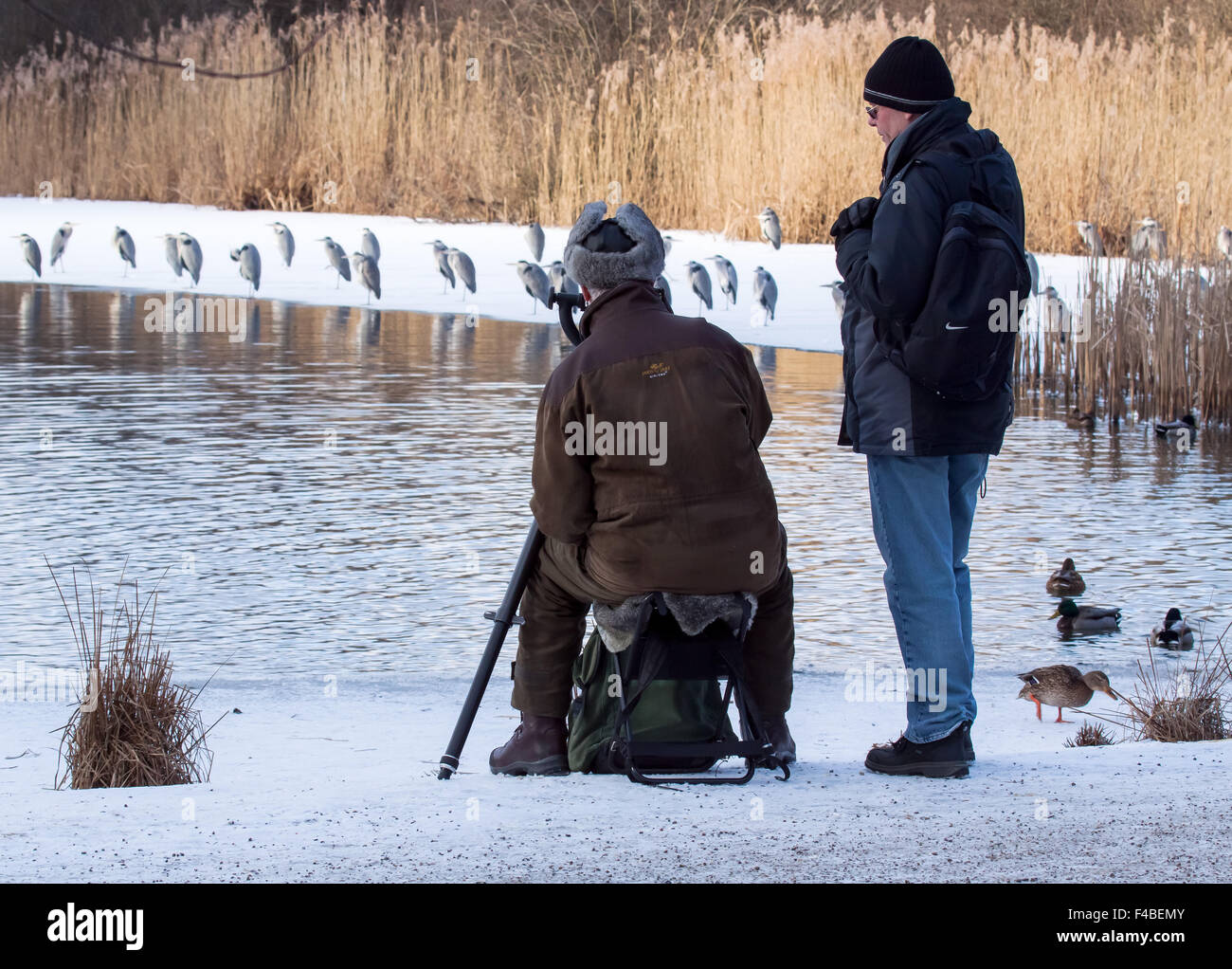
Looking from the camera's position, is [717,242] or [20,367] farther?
[717,242]

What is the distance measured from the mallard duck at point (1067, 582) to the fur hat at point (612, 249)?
2.76m

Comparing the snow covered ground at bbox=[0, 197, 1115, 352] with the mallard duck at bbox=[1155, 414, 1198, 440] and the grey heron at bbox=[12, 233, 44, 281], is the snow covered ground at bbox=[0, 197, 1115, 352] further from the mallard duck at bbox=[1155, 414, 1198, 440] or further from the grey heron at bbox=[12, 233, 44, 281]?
the mallard duck at bbox=[1155, 414, 1198, 440]

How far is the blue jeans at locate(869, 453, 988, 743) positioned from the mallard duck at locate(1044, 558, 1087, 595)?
2.28 metres

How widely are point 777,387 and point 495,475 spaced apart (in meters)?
3.33

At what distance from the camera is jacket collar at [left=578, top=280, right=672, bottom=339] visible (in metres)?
3.77

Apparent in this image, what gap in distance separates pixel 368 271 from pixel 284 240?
7.12 ft

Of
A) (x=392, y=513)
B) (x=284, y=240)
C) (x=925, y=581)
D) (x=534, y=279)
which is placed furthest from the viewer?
(x=284, y=240)

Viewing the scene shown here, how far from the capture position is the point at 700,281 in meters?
13.9

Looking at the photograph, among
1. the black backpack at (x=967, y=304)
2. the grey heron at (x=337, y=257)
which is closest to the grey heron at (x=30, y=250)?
the grey heron at (x=337, y=257)

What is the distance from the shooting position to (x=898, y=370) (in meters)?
3.83

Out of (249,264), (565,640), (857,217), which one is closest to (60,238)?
(249,264)

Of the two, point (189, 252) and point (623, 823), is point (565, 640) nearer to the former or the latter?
point (623, 823)
